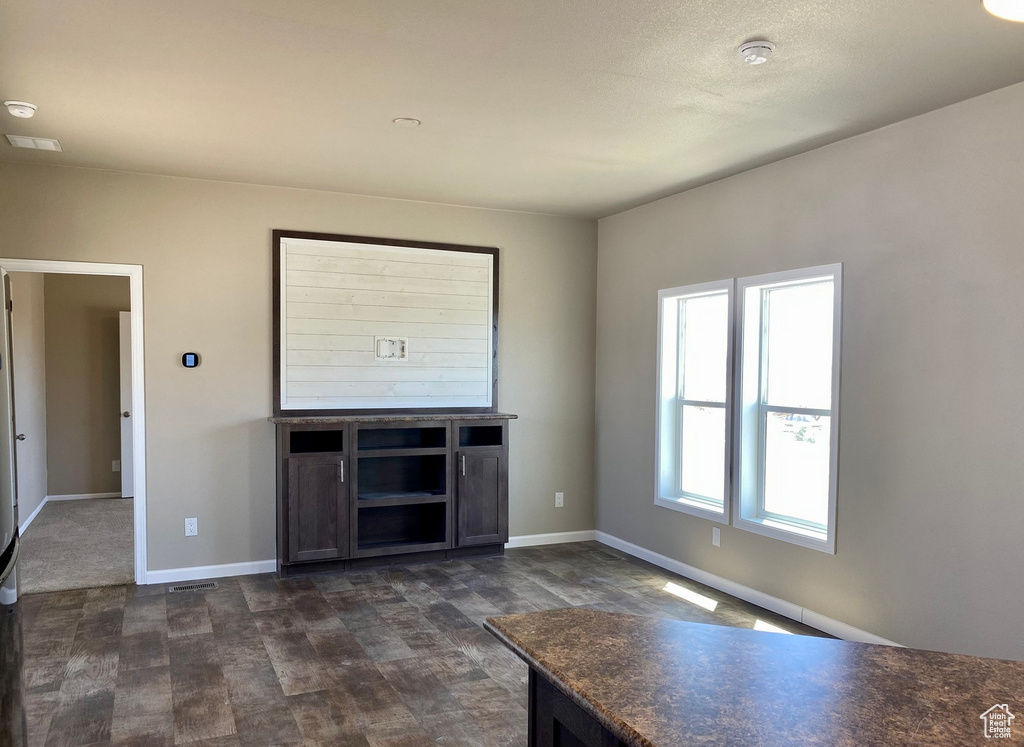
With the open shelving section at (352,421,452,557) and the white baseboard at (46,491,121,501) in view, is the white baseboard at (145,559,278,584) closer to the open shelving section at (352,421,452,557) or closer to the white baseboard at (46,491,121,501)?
Answer: the open shelving section at (352,421,452,557)

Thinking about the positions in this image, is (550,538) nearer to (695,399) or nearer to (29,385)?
(695,399)

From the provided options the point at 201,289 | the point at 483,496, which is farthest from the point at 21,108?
the point at 483,496

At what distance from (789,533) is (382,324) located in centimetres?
298

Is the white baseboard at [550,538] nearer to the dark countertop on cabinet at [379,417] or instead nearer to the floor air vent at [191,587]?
the dark countertop on cabinet at [379,417]

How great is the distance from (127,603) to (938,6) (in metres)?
4.78

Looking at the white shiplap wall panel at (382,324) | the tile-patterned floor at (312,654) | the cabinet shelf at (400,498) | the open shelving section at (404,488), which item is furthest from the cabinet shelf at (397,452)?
the tile-patterned floor at (312,654)

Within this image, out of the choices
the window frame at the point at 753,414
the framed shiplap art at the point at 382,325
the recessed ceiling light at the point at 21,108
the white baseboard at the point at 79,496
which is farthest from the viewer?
the white baseboard at the point at 79,496

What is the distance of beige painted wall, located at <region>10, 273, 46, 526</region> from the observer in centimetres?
646

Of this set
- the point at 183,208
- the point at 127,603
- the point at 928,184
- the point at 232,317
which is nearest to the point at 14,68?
the point at 183,208

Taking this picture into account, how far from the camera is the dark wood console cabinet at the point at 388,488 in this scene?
15.7 ft

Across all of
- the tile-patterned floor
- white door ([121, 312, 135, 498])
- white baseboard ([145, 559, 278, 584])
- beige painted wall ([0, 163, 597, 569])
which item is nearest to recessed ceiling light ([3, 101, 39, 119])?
beige painted wall ([0, 163, 597, 569])

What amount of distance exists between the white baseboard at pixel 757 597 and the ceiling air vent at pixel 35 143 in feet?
14.6

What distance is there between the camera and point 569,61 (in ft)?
9.32

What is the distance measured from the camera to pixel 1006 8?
2.34 meters
